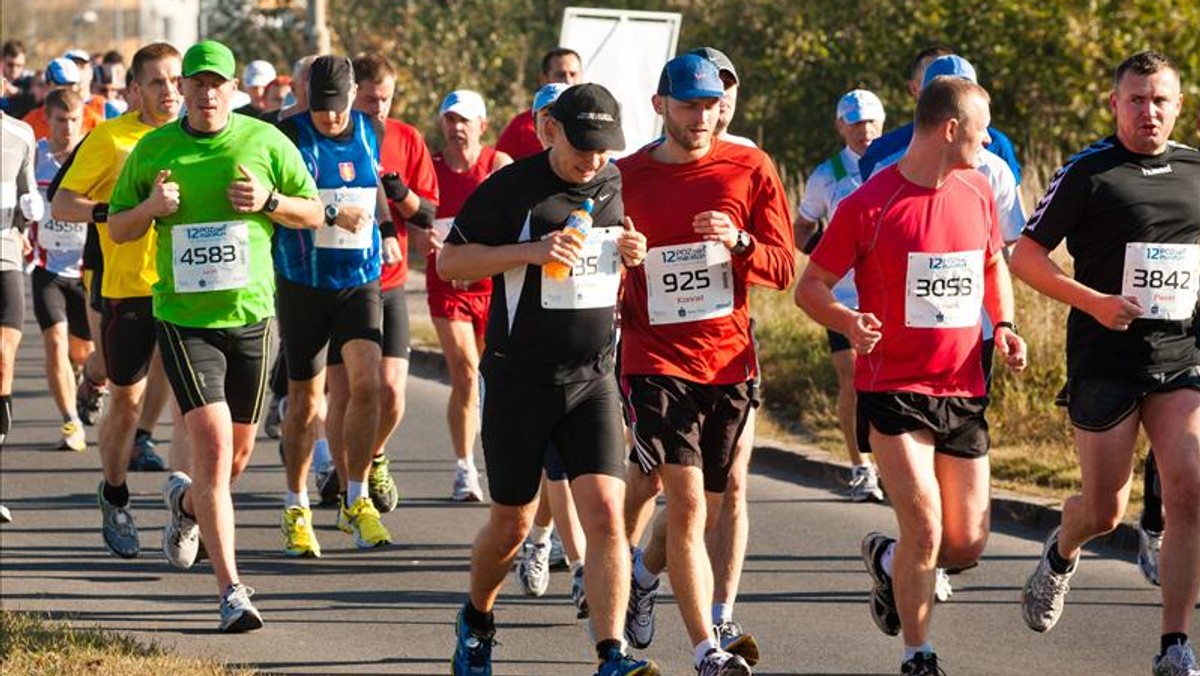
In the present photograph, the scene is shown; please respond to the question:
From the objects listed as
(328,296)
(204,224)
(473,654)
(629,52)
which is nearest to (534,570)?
(328,296)

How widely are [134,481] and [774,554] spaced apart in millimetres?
4150

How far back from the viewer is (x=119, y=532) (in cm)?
1087

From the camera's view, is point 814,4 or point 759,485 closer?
point 759,485

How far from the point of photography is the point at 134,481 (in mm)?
13289

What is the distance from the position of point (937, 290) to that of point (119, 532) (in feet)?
15.0

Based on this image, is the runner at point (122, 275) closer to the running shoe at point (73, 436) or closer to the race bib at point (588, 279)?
the running shoe at point (73, 436)

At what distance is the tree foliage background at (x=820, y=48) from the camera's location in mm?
21609

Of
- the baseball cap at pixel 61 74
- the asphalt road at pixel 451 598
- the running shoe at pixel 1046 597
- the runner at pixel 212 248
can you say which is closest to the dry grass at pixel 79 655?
the asphalt road at pixel 451 598

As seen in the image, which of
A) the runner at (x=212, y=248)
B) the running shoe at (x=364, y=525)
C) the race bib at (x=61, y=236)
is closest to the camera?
→ the runner at (x=212, y=248)

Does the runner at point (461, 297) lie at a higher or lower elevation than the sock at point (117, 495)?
higher

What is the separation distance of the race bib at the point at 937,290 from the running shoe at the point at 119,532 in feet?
14.5

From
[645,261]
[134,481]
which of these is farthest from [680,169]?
[134,481]

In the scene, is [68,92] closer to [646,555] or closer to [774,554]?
[774,554]

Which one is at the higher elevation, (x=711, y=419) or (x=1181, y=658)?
(x=711, y=419)
